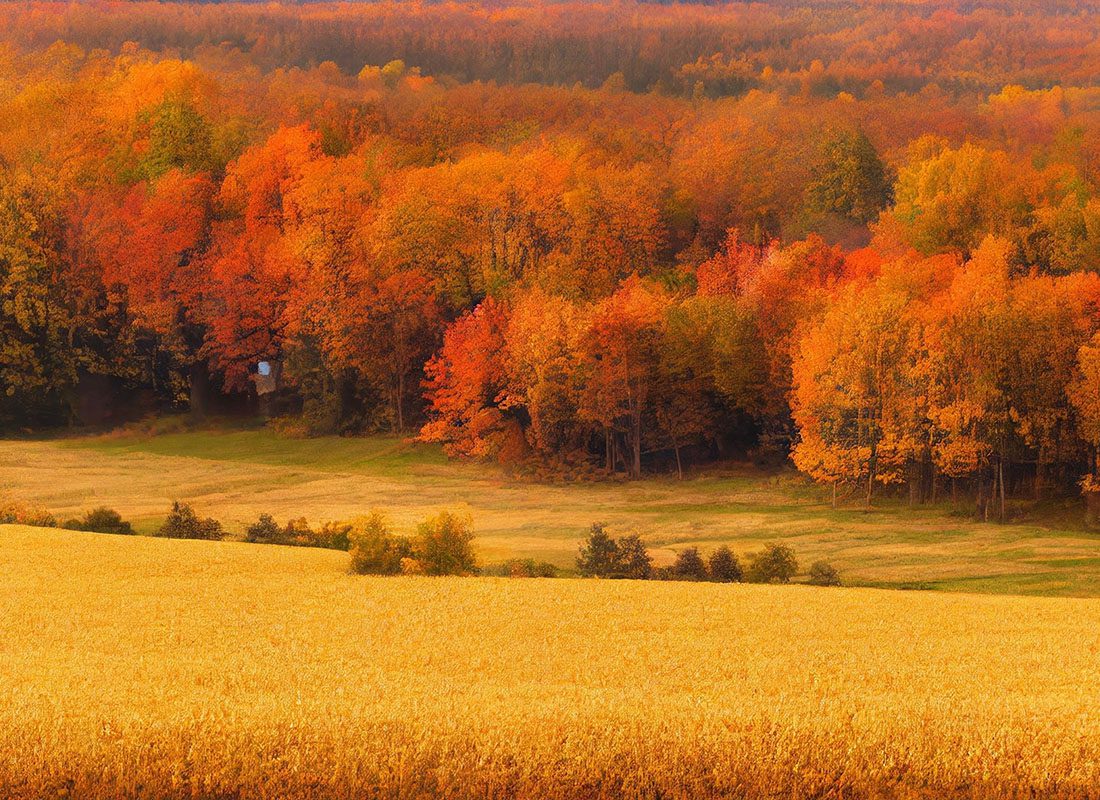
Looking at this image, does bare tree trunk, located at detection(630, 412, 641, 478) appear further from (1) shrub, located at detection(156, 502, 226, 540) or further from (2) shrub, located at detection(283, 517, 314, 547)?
(1) shrub, located at detection(156, 502, 226, 540)

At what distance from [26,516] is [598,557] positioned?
21.9 m

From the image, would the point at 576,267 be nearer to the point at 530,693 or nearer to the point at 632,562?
the point at 632,562

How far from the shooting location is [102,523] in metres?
51.0

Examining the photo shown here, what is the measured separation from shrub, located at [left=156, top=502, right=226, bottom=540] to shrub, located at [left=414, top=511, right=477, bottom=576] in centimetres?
1197

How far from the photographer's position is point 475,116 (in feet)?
410

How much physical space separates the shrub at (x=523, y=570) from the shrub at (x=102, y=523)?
15472 millimetres

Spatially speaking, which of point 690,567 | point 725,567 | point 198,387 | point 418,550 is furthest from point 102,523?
point 198,387

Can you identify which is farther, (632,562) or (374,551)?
(632,562)

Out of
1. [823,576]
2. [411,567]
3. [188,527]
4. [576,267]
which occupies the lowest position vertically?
[823,576]

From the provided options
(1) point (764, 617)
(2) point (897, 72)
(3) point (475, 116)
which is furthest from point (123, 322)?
(2) point (897, 72)

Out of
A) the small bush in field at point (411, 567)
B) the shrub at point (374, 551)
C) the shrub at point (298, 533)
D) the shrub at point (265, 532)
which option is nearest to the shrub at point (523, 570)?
the small bush in field at point (411, 567)

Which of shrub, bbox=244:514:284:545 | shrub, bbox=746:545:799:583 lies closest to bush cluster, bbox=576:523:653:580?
shrub, bbox=746:545:799:583

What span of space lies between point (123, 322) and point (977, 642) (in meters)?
66.4

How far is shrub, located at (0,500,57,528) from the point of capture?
164 feet
